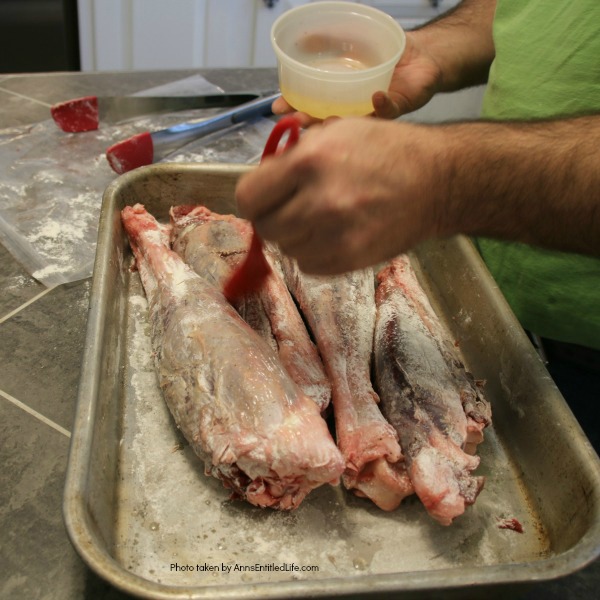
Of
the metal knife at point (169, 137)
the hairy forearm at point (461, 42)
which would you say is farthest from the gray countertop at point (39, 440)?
the hairy forearm at point (461, 42)

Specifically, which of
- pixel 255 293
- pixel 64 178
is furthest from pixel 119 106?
pixel 255 293

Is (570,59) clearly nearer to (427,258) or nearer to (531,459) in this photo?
(427,258)

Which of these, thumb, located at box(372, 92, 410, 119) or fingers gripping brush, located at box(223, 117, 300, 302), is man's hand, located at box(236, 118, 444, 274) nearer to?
fingers gripping brush, located at box(223, 117, 300, 302)

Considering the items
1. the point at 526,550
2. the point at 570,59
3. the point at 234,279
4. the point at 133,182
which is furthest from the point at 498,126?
the point at 133,182

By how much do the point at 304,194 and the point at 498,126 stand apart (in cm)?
32

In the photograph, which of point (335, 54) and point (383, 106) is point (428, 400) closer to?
point (383, 106)

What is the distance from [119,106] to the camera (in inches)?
76.6

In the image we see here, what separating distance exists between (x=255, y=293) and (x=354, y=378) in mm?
282

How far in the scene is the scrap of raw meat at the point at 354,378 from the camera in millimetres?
923

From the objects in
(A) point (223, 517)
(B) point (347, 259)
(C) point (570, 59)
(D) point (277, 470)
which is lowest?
(A) point (223, 517)

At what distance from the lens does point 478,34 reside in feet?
4.89

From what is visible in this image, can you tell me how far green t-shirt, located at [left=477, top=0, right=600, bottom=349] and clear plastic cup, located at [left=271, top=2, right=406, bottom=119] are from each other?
0.92ft

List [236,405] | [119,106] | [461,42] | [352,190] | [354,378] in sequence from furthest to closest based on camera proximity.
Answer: [119,106] → [461,42] → [354,378] → [236,405] → [352,190]

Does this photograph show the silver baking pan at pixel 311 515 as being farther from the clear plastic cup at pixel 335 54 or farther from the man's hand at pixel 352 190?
the clear plastic cup at pixel 335 54
